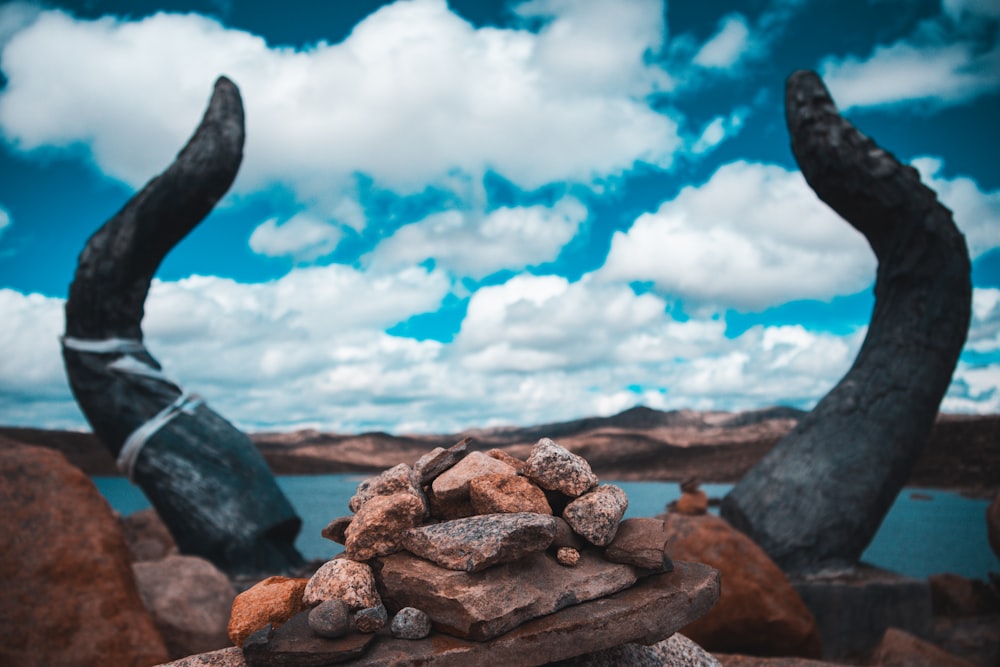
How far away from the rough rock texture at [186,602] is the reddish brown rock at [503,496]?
4281 millimetres

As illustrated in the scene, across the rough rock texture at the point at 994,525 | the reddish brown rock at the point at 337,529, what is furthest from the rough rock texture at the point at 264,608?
the rough rock texture at the point at 994,525

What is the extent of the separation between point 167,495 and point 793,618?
7.32 metres

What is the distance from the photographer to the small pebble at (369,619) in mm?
2717

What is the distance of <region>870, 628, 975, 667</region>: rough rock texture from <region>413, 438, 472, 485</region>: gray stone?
16.1ft

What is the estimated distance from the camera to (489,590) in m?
2.75

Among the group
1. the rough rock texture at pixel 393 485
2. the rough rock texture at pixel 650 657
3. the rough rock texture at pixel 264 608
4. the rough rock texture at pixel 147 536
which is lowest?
the rough rock texture at pixel 147 536

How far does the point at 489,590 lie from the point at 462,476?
55cm

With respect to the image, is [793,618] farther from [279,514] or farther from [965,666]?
[279,514]

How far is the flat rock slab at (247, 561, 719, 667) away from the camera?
2.69 metres

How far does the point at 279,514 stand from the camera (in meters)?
8.84

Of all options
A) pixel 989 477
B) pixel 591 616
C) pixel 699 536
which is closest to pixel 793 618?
pixel 699 536

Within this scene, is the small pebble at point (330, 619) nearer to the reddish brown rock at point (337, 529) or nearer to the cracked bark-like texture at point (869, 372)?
Result: the reddish brown rock at point (337, 529)

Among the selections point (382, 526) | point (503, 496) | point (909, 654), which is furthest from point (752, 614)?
point (382, 526)

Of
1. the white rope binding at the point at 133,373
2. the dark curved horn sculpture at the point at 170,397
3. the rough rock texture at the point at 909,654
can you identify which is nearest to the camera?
the rough rock texture at the point at 909,654
